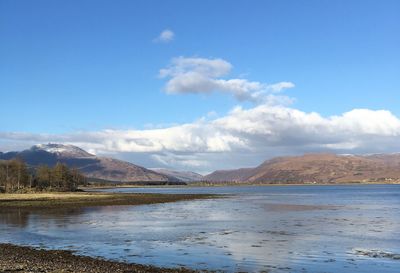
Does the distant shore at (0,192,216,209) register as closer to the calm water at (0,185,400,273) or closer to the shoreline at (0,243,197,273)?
the calm water at (0,185,400,273)

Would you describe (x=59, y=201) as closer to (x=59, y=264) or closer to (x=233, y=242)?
(x=233, y=242)

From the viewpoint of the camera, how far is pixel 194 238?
52.4 meters

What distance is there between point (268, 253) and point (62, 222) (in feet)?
133

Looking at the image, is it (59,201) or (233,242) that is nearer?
(233,242)

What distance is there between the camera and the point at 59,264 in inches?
1337

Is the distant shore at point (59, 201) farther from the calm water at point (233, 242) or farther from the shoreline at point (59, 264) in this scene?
the shoreline at point (59, 264)

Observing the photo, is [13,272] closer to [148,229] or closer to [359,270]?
[359,270]

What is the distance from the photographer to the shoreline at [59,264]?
103ft

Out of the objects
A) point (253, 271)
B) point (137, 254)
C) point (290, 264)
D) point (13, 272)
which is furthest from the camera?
point (137, 254)

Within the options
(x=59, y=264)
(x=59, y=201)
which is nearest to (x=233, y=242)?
(x=59, y=264)

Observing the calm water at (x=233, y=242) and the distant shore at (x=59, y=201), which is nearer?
the calm water at (x=233, y=242)

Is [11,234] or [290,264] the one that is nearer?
[290,264]

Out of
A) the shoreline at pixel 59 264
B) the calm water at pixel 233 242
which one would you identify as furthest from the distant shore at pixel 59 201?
the shoreline at pixel 59 264

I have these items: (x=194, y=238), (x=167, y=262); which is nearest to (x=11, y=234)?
(x=194, y=238)
